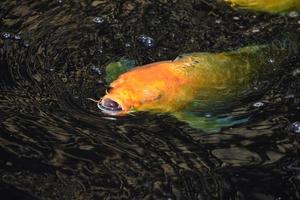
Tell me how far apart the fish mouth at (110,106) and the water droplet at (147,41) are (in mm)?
741

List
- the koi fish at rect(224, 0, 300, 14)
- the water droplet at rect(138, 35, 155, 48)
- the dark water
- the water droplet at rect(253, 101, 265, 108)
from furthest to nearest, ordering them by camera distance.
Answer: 1. the koi fish at rect(224, 0, 300, 14)
2. the water droplet at rect(138, 35, 155, 48)
3. the water droplet at rect(253, 101, 265, 108)
4. the dark water

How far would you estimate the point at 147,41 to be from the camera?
12.1 ft

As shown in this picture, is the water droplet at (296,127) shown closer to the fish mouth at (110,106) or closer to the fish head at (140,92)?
the fish head at (140,92)

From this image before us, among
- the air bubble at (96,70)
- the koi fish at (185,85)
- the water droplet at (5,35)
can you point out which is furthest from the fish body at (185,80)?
the water droplet at (5,35)

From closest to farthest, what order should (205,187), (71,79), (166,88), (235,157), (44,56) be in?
(205,187)
(235,157)
(166,88)
(71,79)
(44,56)

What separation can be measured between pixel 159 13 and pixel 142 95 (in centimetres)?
110

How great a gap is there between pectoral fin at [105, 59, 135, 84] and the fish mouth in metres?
0.26

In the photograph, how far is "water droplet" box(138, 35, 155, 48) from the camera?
12.0 feet

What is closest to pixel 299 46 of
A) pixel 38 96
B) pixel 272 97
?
pixel 272 97

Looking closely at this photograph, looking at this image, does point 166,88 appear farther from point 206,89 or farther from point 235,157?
point 235,157

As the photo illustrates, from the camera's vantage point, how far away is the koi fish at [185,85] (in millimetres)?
3018

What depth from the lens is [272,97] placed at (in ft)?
10.6

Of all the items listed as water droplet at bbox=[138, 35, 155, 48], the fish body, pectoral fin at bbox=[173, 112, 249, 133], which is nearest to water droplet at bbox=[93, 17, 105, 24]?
water droplet at bbox=[138, 35, 155, 48]

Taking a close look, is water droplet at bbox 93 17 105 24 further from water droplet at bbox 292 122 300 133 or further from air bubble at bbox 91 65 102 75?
water droplet at bbox 292 122 300 133
